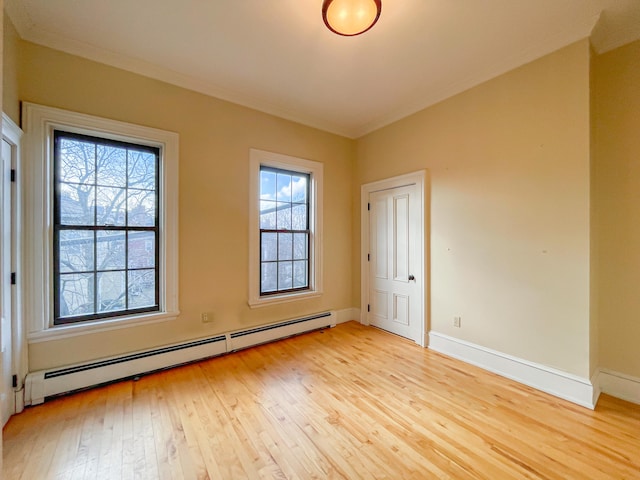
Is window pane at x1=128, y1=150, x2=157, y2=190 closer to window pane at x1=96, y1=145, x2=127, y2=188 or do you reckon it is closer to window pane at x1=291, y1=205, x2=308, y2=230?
window pane at x1=96, y1=145, x2=127, y2=188

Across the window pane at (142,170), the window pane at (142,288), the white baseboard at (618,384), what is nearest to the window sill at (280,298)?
the window pane at (142,288)

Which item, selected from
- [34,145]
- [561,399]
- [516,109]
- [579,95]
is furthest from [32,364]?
[579,95]

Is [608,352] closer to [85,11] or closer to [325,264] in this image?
[325,264]

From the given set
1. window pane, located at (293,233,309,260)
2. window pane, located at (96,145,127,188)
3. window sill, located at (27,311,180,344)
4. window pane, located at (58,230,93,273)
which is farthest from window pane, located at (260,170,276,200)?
window pane, located at (58,230,93,273)

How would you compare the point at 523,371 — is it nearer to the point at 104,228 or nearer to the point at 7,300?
the point at 104,228

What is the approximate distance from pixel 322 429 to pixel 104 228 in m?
2.54

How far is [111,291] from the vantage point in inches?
113

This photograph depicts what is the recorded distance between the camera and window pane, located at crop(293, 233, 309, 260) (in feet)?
13.5

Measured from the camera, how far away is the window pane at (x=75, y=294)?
2.66 metres

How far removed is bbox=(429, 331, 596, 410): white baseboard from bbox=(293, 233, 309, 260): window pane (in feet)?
6.27

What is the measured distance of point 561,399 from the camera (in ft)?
8.31

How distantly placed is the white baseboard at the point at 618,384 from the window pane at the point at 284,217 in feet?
11.1

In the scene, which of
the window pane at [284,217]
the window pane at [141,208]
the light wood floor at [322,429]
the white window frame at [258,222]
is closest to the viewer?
the light wood floor at [322,429]

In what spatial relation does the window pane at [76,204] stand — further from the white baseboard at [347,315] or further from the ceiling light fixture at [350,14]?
the white baseboard at [347,315]
